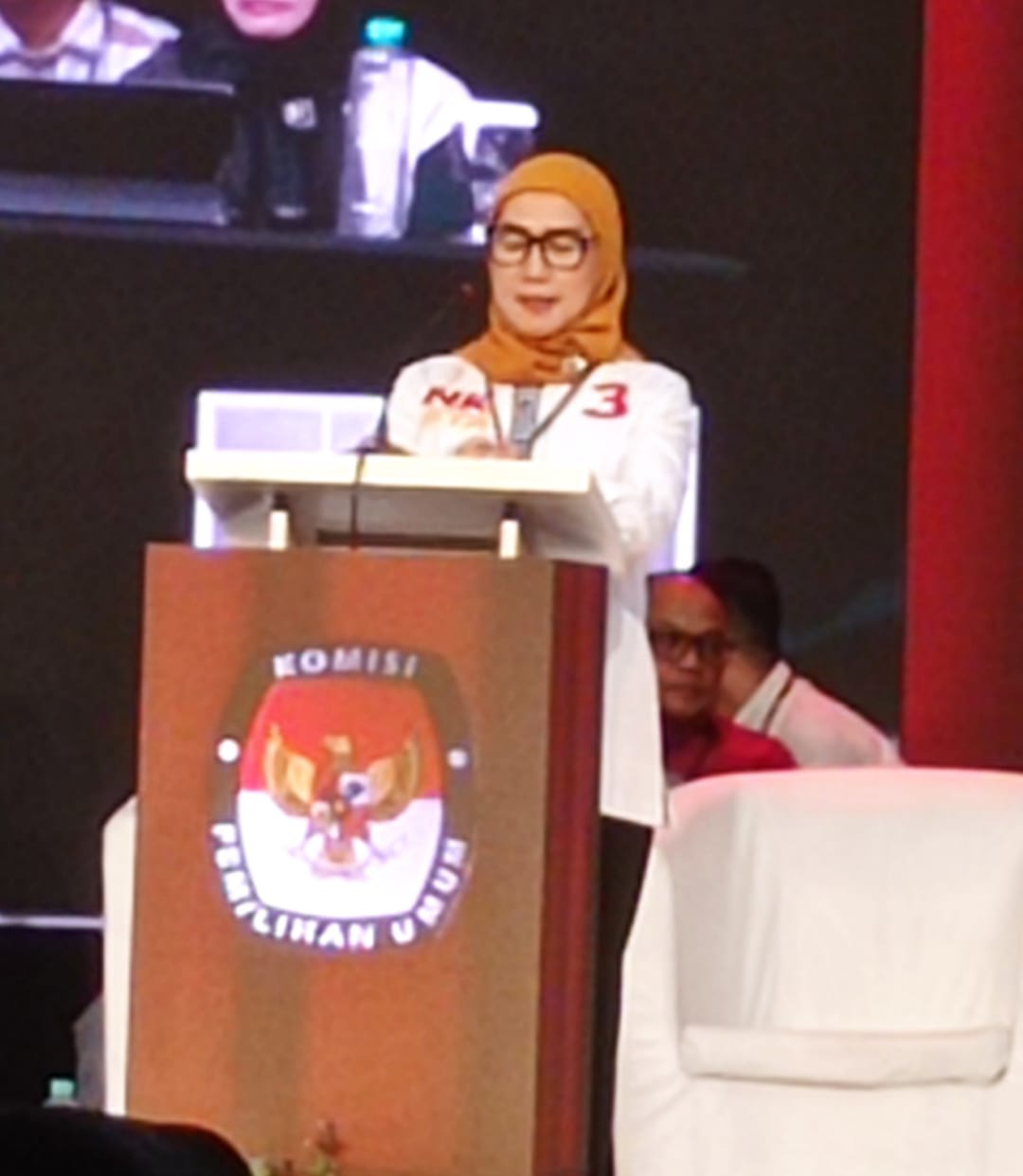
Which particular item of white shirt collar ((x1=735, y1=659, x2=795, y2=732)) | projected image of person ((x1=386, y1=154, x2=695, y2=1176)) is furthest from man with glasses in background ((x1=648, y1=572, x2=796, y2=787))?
projected image of person ((x1=386, y1=154, x2=695, y2=1176))

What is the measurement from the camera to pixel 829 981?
12.1 ft

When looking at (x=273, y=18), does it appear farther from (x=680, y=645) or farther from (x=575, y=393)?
(x=575, y=393)

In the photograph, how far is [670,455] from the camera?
339cm

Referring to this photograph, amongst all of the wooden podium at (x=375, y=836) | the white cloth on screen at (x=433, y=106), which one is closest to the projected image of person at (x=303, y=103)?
the white cloth on screen at (x=433, y=106)

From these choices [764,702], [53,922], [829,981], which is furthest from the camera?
[53,922]

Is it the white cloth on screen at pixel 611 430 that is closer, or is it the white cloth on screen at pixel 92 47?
the white cloth on screen at pixel 611 430

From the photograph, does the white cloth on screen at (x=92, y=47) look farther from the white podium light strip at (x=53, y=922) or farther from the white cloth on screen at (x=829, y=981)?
the white cloth on screen at (x=829, y=981)

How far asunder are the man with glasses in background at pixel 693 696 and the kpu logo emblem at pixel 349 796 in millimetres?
1304

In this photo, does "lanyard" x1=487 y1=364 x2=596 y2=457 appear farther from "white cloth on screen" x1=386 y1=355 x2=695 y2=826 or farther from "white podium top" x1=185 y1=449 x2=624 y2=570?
"white podium top" x1=185 y1=449 x2=624 y2=570

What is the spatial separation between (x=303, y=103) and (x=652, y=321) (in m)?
0.69

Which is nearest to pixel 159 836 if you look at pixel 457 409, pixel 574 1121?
pixel 574 1121

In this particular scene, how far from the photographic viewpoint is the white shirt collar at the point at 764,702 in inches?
182

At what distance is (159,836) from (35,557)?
84.9 inches

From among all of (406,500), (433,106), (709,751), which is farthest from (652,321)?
(406,500)
